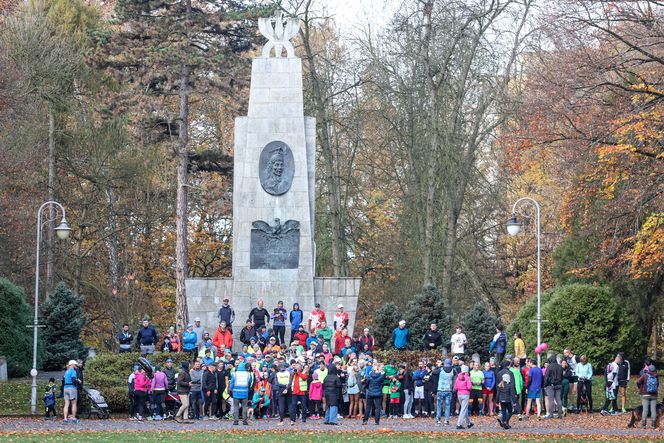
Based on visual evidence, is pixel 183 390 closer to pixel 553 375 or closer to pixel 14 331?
pixel 553 375

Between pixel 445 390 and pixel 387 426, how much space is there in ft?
5.51

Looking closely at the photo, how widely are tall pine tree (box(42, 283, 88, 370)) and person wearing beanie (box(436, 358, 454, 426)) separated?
13011mm

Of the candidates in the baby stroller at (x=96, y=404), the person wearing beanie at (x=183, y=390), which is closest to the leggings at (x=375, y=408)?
the person wearing beanie at (x=183, y=390)

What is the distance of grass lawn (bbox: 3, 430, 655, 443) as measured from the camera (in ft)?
77.4

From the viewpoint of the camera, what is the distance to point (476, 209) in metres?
45.4

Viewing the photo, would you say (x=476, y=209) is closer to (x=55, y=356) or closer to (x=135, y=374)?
(x=55, y=356)

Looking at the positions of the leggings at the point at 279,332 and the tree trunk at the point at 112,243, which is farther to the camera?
the tree trunk at the point at 112,243

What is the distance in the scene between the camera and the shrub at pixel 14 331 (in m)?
34.6

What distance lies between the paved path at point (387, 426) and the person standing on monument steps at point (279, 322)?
16.1 ft

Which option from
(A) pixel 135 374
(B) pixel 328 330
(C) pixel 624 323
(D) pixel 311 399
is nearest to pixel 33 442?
(A) pixel 135 374

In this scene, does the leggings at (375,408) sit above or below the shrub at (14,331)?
below

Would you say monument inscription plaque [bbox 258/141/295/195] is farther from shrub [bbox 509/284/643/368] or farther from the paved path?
the paved path

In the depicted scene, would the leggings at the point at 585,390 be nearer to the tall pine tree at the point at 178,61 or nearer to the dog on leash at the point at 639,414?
A: the dog on leash at the point at 639,414

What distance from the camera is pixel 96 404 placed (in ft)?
93.8
